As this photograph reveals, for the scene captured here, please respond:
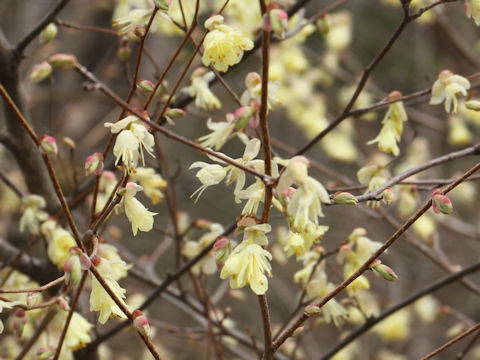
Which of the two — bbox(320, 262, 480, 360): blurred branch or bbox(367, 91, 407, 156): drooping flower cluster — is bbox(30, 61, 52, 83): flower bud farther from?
bbox(320, 262, 480, 360): blurred branch

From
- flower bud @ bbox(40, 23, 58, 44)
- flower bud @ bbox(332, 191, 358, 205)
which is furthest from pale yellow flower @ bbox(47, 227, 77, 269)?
flower bud @ bbox(332, 191, 358, 205)

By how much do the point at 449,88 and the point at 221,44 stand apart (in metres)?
0.61

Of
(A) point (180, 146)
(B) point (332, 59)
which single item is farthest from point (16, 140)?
(A) point (180, 146)

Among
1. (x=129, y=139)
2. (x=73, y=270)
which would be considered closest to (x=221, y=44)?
(x=129, y=139)

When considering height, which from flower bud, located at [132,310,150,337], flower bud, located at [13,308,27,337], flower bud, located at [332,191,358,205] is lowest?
flower bud, located at [13,308,27,337]

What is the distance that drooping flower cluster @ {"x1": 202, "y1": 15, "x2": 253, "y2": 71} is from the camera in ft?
3.71

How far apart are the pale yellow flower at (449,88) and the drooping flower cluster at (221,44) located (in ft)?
1.80

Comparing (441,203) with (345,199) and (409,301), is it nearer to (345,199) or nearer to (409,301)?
(345,199)

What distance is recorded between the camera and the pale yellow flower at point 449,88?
55.0 inches

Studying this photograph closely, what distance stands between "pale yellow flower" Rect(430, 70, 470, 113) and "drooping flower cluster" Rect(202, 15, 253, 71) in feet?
1.80

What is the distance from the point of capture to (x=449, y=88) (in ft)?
4.61

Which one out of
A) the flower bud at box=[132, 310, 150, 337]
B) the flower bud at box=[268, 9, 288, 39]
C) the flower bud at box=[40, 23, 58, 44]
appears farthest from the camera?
the flower bud at box=[40, 23, 58, 44]

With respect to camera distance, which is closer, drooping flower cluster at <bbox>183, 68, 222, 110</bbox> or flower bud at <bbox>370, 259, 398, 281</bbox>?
flower bud at <bbox>370, 259, 398, 281</bbox>

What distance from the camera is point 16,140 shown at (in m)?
1.65
